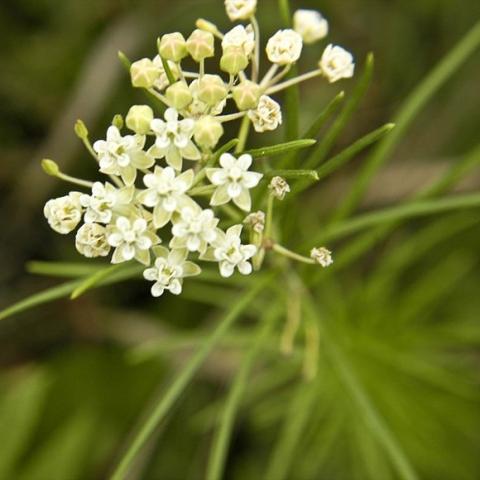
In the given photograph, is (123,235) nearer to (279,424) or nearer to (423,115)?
(279,424)

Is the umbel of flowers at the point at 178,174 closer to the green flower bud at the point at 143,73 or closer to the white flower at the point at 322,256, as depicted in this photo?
the green flower bud at the point at 143,73

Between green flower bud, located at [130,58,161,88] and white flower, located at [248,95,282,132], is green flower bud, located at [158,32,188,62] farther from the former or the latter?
white flower, located at [248,95,282,132]

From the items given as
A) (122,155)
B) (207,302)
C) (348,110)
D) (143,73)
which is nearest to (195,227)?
(122,155)

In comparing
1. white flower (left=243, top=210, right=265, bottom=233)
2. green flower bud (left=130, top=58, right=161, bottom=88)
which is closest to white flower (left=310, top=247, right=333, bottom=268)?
white flower (left=243, top=210, right=265, bottom=233)

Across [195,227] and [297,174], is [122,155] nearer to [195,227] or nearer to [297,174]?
[195,227]

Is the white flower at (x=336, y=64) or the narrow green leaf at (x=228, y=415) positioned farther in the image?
the narrow green leaf at (x=228, y=415)

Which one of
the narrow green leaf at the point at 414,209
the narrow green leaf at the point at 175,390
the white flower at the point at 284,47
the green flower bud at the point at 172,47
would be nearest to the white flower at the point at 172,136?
the green flower bud at the point at 172,47

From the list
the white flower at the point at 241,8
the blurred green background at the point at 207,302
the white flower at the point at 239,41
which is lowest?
the blurred green background at the point at 207,302
